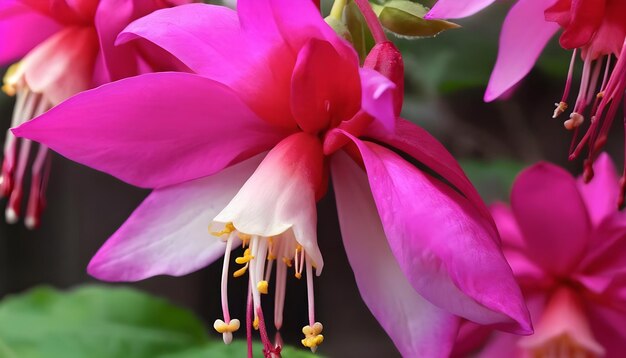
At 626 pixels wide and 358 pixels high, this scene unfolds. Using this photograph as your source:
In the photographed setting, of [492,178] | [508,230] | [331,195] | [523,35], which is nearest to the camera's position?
[523,35]

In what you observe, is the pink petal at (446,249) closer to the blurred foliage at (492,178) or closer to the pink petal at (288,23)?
the pink petal at (288,23)

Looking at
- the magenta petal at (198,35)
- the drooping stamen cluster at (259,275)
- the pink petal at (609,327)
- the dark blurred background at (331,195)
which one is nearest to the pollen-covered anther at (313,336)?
the drooping stamen cluster at (259,275)

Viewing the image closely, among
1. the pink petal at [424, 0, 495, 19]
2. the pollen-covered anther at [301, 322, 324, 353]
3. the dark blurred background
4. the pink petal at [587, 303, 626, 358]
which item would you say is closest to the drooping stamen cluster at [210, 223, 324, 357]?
the pollen-covered anther at [301, 322, 324, 353]

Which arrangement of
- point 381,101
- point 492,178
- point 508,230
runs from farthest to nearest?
1. point 492,178
2. point 508,230
3. point 381,101

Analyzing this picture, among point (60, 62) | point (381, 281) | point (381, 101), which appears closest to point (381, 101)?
point (381, 101)

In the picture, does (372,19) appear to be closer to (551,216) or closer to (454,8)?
(454,8)

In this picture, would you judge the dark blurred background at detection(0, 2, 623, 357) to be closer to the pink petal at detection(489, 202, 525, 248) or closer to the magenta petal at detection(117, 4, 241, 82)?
the pink petal at detection(489, 202, 525, 248)

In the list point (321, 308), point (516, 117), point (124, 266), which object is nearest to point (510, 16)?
point (124, 266)

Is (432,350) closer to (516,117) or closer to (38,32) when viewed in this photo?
(38,32)
